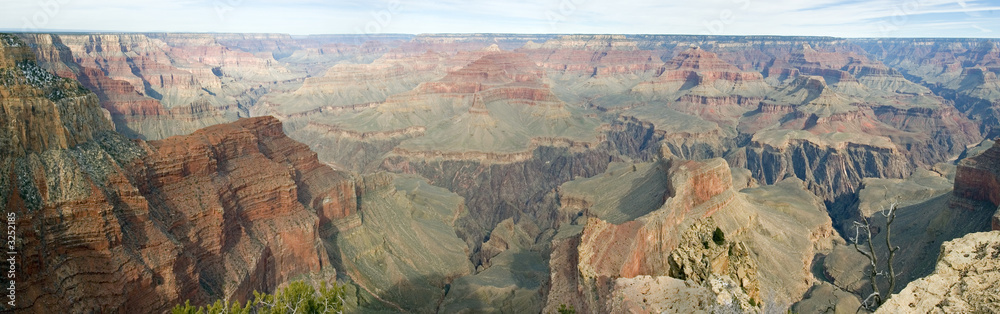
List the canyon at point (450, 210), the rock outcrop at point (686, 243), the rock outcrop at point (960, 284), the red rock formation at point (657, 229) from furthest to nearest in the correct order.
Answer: the red rock formation at point (657, 229), the canyon at point (450, 210), the rock outcrop at point (686, 243), the rock outcrop at point (960, 284)

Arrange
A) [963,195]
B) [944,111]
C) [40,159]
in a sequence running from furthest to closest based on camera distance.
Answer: [944,111], [963,195], [40,159]

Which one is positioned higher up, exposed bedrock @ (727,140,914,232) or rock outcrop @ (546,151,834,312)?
rock outcrop @ (546,151,834,312)

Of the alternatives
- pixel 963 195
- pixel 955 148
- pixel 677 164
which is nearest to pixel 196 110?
pixel 677 164

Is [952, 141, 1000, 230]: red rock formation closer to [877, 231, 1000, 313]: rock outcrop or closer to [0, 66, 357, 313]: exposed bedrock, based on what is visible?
[877, 231, 1000, 313]: rock outcrop

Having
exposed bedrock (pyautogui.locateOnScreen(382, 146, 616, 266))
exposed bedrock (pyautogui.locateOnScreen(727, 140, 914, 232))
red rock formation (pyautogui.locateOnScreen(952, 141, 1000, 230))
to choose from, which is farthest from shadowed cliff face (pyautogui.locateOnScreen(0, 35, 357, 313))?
exposed bedrock (pyautogui.locateOnScreen(727, 140, 914, 232))

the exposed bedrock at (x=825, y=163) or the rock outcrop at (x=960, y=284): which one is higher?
the rock outcrop at (x=960, y=284)

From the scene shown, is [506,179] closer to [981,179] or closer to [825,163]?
[981,179]

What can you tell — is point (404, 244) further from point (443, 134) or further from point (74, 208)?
point (443, 134)

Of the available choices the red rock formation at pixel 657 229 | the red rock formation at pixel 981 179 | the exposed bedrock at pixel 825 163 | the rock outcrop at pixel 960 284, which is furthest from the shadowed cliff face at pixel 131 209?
the exposed bedrock at pixel 825 163

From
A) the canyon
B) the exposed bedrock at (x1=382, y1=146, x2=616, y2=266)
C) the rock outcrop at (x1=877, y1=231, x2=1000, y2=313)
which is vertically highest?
the rock outcrop at (x1=877, y1=231, x2=1000, y2=313)

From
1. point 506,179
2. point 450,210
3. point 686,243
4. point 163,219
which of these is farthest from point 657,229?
point 506,179

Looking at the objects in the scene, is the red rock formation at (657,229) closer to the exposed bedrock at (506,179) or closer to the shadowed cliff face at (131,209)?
the shadowed cliff face at (131,209)
